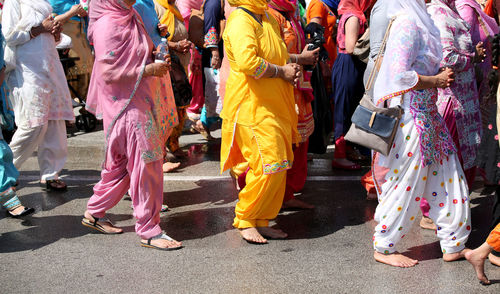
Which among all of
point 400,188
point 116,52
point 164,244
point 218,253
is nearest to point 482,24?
point 400,188

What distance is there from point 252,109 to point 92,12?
1440 millimetres

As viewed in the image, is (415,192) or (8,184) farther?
(8,184)

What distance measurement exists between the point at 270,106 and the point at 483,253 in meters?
1.87

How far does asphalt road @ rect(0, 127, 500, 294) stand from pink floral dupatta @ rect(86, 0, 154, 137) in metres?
1.04

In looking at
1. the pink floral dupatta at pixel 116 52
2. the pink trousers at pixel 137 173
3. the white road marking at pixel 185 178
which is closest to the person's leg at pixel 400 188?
the pink trousers at pixel 137 173

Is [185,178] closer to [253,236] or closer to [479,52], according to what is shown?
[253,236]

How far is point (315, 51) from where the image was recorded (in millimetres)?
5250

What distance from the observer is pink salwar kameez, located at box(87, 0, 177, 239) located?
15.5ft

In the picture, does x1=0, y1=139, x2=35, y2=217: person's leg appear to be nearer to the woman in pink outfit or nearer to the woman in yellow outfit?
the woman in pink outfit

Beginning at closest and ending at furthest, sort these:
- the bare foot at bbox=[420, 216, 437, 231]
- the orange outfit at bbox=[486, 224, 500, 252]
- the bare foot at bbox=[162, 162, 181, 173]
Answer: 1. the orange outfit at bbox=[486, 224, 500, 252]
2. the bare foot at bbox=[420, 216, 437, 231]
3. the bare foot at bbox=[162, 162, 181, 173]

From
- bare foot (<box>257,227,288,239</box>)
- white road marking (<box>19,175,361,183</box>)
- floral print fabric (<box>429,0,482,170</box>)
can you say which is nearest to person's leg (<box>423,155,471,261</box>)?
floral print fabric (<box>429,0,482,170</box>)

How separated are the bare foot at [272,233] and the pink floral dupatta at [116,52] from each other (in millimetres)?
1463

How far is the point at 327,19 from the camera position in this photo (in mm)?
7523

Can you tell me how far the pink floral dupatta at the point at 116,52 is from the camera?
4.69m
